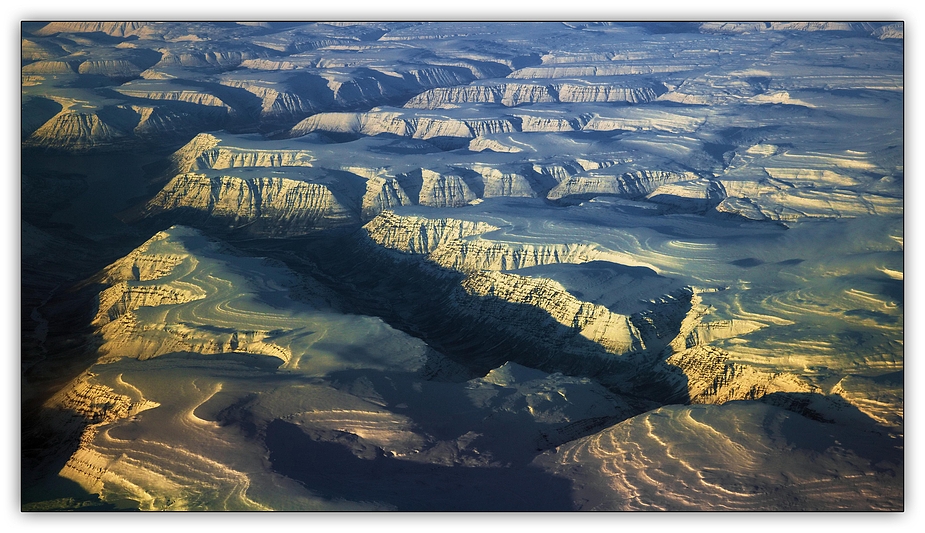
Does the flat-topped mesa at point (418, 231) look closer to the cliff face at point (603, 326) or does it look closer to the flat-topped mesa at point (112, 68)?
the cliff face at point (603, 326)

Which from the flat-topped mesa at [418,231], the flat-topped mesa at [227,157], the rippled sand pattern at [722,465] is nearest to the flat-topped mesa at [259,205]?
the flat-topped mesa at [227,157]

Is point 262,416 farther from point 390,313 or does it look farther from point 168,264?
point 390,313

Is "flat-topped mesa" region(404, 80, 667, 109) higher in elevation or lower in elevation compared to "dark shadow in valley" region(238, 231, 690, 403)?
higher

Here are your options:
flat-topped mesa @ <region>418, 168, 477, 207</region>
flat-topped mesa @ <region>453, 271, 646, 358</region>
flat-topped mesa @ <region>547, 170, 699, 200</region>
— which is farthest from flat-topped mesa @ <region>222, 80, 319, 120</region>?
flat-topped mesa @ <region>453, 271, 646, 358</region>

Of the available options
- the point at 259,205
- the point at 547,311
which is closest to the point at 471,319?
the point at 547,311

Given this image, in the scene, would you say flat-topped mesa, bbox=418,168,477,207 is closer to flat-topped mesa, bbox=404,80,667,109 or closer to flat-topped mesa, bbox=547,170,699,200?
flat-topped mesa, bbox=547,170,699,200

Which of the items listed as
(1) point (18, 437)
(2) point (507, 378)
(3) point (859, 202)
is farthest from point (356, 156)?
(1) point (18, 437)

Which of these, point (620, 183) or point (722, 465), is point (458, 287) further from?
point (722, 465)
